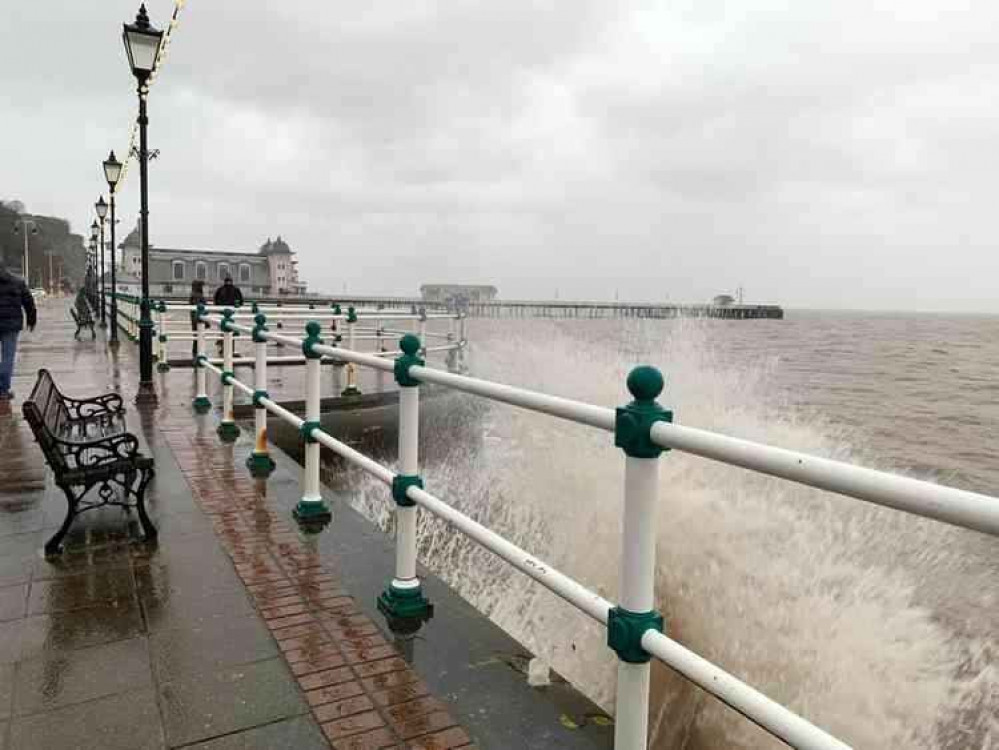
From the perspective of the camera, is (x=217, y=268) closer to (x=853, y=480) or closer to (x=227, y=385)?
(x=227, y=385)

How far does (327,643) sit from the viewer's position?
3271mm

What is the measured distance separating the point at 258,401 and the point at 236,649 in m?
2.95

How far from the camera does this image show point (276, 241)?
407 feet

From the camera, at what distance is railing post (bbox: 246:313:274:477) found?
19.4 ft

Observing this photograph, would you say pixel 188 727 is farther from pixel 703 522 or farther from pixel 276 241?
pixel 276 241

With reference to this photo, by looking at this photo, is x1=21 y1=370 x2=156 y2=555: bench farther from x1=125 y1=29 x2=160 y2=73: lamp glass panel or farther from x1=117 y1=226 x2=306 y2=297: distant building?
x1=117 y1=226 x2=306 y2=297: distant building

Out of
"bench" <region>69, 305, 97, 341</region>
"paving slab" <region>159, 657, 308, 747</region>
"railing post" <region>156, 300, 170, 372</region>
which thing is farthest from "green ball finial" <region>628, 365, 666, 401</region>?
"bench" <region>69, 305, 97, 341</region>

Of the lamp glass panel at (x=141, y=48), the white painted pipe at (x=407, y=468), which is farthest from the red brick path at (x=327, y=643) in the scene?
the lamp glass panel at (x=141, y=48)

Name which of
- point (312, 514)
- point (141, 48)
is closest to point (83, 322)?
point (141, 48)

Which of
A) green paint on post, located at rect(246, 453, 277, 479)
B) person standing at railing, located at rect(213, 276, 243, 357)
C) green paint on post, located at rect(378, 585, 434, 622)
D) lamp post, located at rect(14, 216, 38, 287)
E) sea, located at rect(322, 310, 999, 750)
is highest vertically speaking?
lamp post, located at rect(14, 216, 38, 287)

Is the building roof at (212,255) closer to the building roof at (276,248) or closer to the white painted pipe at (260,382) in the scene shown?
the building roof at (276,248)

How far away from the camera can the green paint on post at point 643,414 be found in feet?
6.59

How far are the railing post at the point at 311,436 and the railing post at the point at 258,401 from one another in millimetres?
1162

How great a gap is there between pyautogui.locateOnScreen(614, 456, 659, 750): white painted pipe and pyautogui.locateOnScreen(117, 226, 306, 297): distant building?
4306 inches
